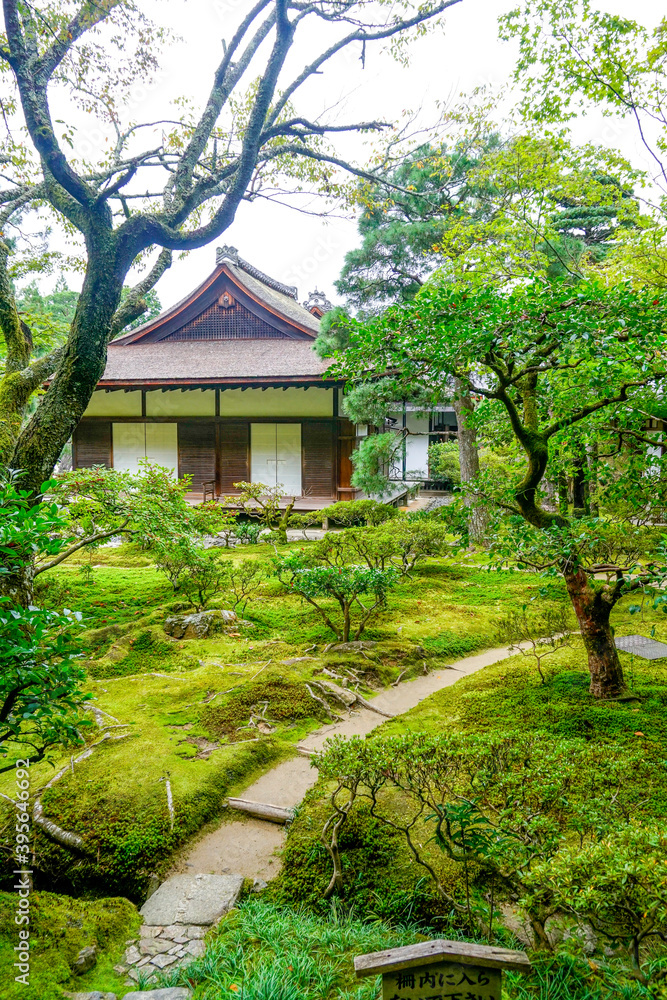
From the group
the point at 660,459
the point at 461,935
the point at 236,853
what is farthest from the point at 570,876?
the point at 660,459

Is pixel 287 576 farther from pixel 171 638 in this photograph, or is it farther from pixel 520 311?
pixel 520 311

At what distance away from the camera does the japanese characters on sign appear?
1721mm

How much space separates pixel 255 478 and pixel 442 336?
1237 cm

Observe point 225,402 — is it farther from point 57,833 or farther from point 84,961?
point 84,961

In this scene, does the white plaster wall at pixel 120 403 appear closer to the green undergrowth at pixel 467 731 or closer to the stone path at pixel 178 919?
the green undergrowth at pixel 467 731

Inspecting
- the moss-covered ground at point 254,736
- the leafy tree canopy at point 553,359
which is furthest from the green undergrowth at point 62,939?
the leafy tree canopy at point 553,359

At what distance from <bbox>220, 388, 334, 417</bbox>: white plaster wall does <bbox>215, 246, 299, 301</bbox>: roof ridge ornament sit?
13.1ft

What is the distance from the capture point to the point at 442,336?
3506mm

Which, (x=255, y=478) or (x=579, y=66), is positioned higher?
(x=579, y=66)

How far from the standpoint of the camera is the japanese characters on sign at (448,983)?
1721 millimetres

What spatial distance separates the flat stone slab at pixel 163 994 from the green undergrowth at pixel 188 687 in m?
0.84

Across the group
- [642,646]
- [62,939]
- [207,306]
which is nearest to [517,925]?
[62,939]

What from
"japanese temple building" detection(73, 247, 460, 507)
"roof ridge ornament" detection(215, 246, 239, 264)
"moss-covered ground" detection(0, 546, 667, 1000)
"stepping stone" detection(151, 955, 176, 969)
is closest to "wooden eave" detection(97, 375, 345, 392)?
"japanese temple building" detection(73, 247, 460, 507)

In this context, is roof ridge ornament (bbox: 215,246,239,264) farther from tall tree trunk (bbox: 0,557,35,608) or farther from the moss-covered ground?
tall tree trunk (bbox: 0,557,35,608)
